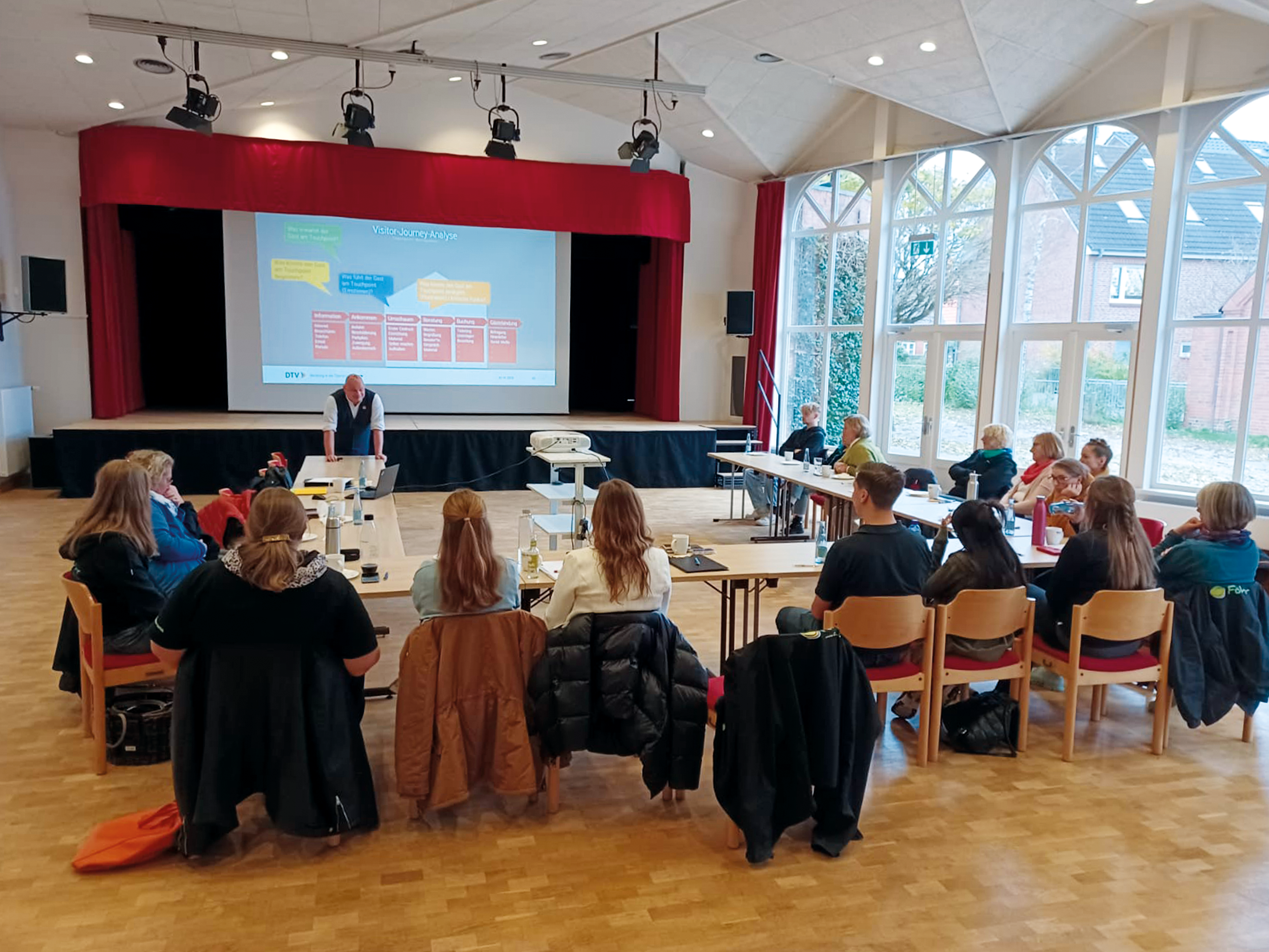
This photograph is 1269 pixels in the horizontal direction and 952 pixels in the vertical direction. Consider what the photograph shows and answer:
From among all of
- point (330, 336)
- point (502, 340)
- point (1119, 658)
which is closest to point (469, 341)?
point (502, 340)

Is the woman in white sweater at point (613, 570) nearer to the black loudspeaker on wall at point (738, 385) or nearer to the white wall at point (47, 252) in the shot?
the white wall at point (47, 252)

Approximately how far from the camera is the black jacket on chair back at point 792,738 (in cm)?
283

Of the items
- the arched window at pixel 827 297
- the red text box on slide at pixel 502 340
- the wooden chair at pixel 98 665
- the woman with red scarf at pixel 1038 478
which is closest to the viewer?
the wooden chair at pixel 98 665

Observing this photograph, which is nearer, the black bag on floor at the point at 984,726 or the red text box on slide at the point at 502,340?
the black bag on floor at the point at 984,726

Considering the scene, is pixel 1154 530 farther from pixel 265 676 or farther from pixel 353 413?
pixel 353 413

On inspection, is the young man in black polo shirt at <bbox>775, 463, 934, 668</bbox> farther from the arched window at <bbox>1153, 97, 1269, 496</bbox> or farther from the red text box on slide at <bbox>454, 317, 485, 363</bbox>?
the red text box on slide at <bbox>454, 317, 485, 363</bbox>

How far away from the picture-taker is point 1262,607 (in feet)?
12.7

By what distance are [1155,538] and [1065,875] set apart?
290 cm

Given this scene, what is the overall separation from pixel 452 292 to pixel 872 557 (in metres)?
8.77

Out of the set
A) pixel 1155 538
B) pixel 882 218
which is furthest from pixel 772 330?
pixel 1155 538

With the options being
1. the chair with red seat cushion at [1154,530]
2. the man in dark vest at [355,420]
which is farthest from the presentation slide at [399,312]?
the chair with red seat cushion at [1154,530]

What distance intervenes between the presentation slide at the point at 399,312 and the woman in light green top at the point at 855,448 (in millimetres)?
5346

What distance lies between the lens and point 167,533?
12.0 feet

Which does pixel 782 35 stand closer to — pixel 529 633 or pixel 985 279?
pixel 985 279
